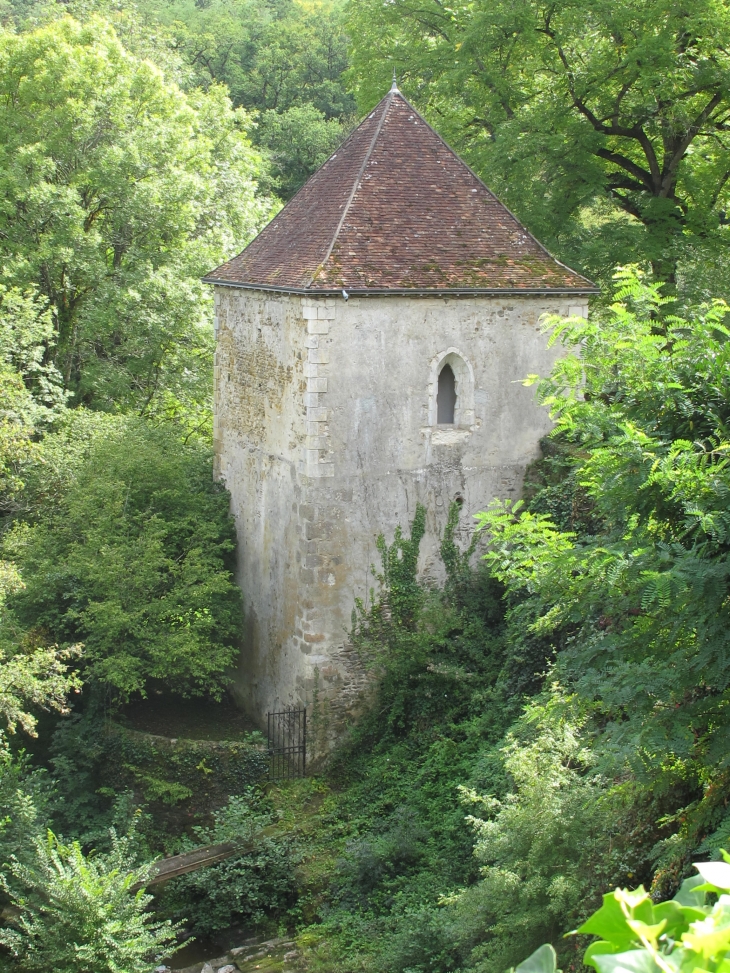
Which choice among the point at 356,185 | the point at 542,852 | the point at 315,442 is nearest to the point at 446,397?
the point at 315,442

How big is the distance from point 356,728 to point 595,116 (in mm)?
11981

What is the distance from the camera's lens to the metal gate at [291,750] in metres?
13.9

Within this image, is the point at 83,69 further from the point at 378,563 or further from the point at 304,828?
the point at 304,828

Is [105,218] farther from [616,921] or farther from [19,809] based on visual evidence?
[616,921]

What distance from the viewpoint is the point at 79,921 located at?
33.9 feet

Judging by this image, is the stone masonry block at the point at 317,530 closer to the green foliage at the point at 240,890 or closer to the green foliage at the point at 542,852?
the green foliage at the point at 240,890

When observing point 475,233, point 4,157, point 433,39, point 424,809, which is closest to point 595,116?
point 433,39

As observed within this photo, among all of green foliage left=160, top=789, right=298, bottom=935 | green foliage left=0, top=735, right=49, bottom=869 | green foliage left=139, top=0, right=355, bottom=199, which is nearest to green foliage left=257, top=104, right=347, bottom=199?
green foliage left=139, top=0, right=355, bottom=199

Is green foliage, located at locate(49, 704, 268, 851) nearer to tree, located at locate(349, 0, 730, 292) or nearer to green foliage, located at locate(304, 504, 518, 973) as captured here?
green foliage, located at locate(304, 504, 518, 973)

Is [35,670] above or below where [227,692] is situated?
above

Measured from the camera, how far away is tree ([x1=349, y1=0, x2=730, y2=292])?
1723 cm

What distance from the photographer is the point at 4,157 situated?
776 inches

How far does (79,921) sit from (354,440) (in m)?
6.51

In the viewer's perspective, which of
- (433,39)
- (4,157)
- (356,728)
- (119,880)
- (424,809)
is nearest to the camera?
(119,880)
